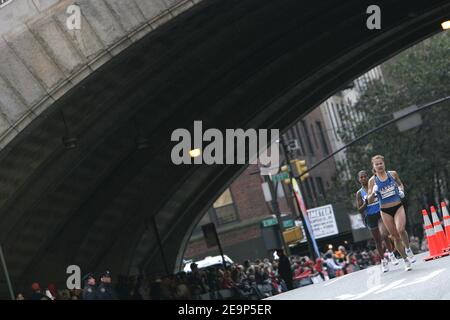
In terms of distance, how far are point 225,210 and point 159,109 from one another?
33.6 meters

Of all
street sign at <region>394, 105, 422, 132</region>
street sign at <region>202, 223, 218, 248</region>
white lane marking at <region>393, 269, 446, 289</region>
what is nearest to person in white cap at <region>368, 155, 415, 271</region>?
white lane marking at <region>393, 269, 446, 289</region>

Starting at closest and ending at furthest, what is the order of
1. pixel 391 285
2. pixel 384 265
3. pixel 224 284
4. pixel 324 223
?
pixel 391 285 < pixel 384 265 < pixel 224 284 < pixel 324 223

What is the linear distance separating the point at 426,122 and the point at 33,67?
4118 centimetres

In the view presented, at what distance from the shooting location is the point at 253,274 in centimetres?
3806

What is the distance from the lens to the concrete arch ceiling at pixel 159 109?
27.1 meters

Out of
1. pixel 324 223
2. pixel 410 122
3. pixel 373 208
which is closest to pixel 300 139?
pixel 324 223

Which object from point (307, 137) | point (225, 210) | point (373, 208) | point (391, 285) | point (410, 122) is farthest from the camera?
point (307, 137)

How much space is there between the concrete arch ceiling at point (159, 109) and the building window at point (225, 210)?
19991 millimetres

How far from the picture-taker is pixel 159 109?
3403 centimetres

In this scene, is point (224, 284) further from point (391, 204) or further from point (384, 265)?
point (391, 204)

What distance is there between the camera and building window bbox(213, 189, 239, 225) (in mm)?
67062
